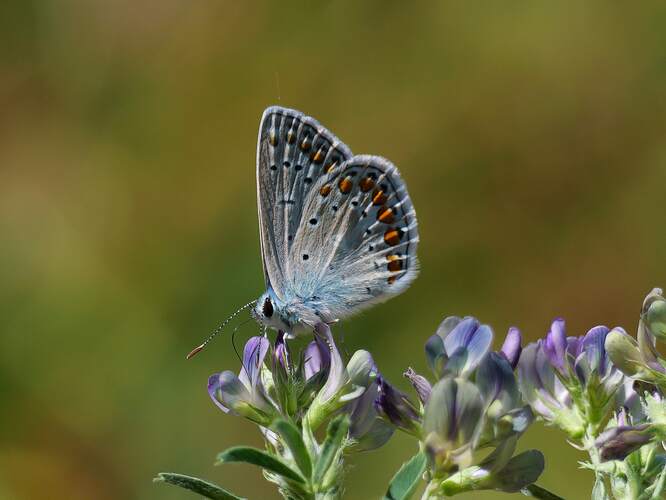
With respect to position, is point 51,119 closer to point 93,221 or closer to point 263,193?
point 93,221

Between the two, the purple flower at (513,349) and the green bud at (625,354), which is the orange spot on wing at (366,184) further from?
the green bud at (625,354)

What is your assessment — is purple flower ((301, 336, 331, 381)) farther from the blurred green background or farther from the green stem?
the blurred green background

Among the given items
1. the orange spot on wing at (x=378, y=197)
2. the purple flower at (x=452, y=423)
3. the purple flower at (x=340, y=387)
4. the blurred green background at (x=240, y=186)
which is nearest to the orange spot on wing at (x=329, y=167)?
the orange spot on wing at (x=378, y=197)

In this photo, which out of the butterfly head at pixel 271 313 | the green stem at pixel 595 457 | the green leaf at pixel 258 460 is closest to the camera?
the green leaf at pixel 258 460

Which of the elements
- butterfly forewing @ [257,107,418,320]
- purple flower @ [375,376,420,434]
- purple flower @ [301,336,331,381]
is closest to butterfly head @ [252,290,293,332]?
butterfly forewing @ [257,107,418,320]

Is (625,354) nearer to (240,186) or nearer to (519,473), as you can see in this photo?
(519,473)

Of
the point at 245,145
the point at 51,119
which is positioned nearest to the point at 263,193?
the point at 245,145
